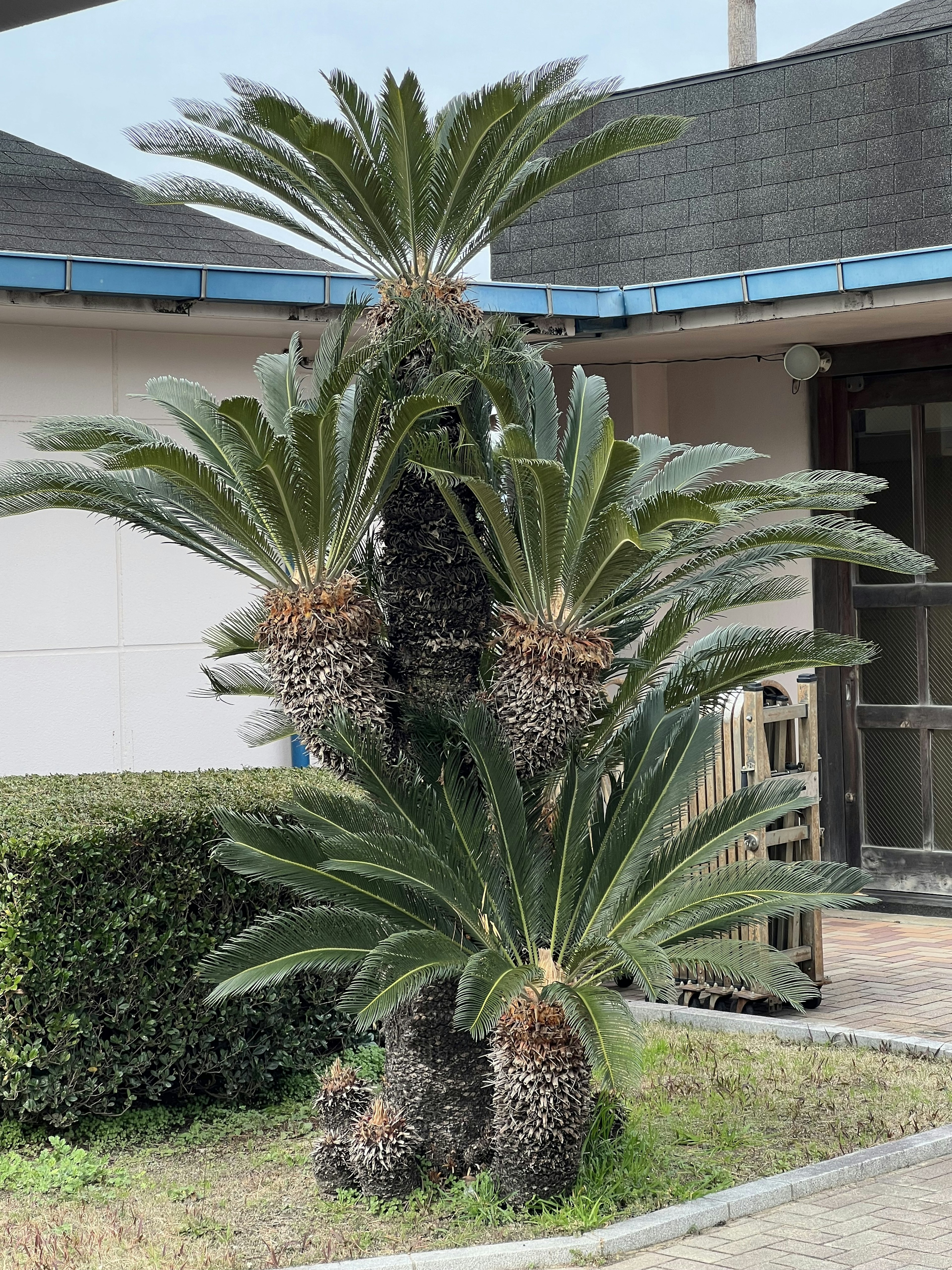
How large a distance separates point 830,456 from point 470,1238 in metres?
7.16

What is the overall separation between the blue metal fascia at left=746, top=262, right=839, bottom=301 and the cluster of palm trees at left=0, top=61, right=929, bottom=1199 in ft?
12.0

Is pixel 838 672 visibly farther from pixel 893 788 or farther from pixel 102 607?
pixel 102 607

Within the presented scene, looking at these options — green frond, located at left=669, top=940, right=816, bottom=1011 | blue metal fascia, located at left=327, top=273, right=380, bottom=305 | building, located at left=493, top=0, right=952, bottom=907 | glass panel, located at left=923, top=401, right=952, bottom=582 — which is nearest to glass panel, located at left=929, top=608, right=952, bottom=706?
building, located at left=493, top=0, right=952, bottom=907

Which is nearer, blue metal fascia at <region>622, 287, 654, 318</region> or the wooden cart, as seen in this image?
the wooden cart

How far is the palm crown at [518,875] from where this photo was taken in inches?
192

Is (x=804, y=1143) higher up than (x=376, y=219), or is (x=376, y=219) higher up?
(x=376, y=219)

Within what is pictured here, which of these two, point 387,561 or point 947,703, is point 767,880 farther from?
point 947,703

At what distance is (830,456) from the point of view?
1060cm

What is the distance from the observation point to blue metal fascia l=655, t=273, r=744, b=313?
9.27 metres

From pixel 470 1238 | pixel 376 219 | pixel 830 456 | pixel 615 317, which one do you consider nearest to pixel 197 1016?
pixel 470 1238

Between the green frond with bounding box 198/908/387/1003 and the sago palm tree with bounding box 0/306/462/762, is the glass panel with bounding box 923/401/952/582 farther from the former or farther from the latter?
the green frond with bounding box 198/908/387/1003

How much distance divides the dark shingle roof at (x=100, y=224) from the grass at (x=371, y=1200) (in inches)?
188

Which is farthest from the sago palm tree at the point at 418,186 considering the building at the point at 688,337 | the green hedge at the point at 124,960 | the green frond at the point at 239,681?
the building at the point at 688,337

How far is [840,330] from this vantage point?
9984mm
